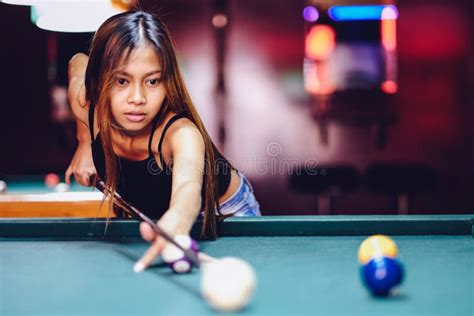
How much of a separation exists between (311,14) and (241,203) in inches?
128

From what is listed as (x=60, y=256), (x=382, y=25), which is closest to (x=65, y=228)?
(x=60, y=256)

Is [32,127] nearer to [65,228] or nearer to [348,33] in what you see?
[348,33]

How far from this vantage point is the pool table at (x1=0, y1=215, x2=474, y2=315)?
4.13 feet

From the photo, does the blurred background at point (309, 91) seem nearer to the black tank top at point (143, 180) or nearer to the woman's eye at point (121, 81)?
the black tank top at point (143, 180)

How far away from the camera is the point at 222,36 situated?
226 inches

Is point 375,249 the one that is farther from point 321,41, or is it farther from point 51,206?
point 321,41

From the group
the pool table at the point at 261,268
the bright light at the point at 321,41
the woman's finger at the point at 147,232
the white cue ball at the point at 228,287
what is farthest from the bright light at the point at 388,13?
the white cue ball at the point at 228,287

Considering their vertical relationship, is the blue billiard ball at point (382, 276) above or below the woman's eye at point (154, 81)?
below

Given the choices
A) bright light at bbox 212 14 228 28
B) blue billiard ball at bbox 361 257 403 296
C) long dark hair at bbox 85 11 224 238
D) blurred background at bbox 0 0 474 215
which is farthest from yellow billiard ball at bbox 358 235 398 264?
bright light at bbox 212 14 228 28

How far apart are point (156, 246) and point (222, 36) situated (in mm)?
4317

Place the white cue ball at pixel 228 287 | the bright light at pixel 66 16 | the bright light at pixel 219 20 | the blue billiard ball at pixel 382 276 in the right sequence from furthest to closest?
1. the bright light at pixel 219 20
2. the bright light at pixel 66 16
3. the blue billiard ball at pixel 382 276
4. the white cue ball at pixel 228 287

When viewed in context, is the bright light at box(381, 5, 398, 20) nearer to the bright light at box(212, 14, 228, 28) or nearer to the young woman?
the bright light at box(212, 14, 228, 28)

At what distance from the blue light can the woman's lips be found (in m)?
3.64

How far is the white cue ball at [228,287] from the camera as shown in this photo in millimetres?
1180
